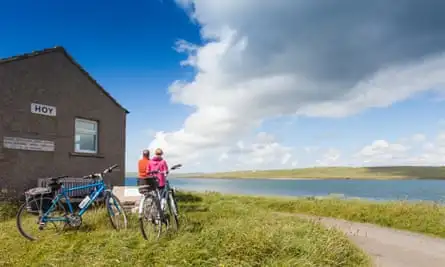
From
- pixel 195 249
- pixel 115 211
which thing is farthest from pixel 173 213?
pixel 195 249

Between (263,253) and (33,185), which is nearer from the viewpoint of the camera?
(263,253)

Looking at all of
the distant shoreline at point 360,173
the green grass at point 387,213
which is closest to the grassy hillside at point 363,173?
the distant shoreline at point 360,173

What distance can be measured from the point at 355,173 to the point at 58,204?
163 meters

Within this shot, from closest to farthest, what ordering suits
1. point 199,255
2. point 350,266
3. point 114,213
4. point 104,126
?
point 199,255 → point 350,266 → point 114,213 → point 104,126

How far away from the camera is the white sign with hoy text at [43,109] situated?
14086mm

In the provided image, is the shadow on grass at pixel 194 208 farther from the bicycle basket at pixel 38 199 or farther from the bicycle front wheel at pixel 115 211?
the bicycle basket at pixel 38 199

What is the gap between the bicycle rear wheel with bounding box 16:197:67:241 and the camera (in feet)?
26.5

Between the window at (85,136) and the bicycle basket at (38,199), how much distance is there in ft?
24.8

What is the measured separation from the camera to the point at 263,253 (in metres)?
6.09

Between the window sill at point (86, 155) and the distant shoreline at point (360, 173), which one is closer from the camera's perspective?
the window sill at point (86, 155)

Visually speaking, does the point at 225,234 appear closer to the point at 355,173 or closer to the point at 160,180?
the point at 160,180

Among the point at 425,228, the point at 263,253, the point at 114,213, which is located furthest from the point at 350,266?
the point at 425,228

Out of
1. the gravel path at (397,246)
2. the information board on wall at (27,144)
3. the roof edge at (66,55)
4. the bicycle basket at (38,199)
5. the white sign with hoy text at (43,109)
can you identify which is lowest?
the gravel path at (397,246)

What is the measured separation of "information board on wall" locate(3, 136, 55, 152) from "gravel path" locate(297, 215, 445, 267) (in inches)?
428
